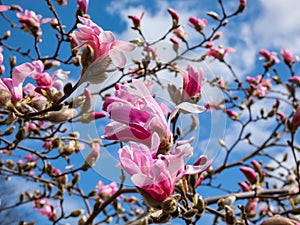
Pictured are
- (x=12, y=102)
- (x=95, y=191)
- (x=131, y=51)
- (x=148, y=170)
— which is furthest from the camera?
(x=95, y=191)

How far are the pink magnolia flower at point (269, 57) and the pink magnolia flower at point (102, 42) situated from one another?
221 centimetres

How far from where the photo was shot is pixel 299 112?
1082 millimetres

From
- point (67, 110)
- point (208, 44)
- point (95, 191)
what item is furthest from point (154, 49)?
point (208, 44)

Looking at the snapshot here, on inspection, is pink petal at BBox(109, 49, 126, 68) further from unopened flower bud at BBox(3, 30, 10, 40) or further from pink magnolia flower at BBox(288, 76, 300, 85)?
pink magnolia flower at BBox(288, 76, 300, 85)

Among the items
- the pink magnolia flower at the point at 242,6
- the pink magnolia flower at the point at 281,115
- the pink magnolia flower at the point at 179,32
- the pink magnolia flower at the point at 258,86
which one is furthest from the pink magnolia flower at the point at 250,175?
the pink magnolia flower at the point at 258,86

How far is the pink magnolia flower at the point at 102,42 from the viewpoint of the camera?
2.19 feet

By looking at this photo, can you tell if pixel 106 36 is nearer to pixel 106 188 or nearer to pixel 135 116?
pixel 135 116

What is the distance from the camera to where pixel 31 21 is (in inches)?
67.6

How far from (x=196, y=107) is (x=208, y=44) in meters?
1.91

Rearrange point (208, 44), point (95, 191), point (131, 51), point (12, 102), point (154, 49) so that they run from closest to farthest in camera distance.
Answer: point (131, 51)
point (12, 102)
point (154, 49)
point (95, 191)
point (208, 44)

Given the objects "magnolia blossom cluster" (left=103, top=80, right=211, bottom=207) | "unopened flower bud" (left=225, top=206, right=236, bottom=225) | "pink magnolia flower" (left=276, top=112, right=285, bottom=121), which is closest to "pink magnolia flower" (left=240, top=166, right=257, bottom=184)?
"unopened flower bud" (left=225, top=206, right=236, bottom=225)

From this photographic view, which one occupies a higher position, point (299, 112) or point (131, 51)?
point (299, 112)

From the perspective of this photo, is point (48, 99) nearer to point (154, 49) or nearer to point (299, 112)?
point (154, 49)

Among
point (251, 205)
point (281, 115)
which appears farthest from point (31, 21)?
point (281, 115)
